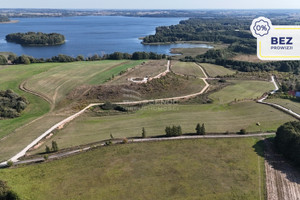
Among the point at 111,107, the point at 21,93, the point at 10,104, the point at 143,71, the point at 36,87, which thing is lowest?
the point at 111,107

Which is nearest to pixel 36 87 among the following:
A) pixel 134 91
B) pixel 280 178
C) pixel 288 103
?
pixel 134 91

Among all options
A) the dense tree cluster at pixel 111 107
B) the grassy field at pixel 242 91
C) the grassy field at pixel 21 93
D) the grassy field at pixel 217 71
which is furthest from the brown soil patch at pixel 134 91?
the grassy field at pixel 217 71

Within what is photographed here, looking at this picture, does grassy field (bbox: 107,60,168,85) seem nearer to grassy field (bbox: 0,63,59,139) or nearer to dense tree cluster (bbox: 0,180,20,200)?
grassy field (bbox: 0,63,59,139)

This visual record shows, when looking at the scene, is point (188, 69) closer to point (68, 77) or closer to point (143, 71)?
point (143, 71)

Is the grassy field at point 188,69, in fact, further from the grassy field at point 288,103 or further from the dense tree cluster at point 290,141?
the dense tree cluster at point 290,141

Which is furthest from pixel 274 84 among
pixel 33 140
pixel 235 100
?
pixel 33 140

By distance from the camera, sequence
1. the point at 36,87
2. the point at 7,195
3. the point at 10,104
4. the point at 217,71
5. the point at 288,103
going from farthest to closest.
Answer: the point at 217,71 < the point at 36,87 < the point at 10,104 < the point at 288,103 < the point at 7,195
